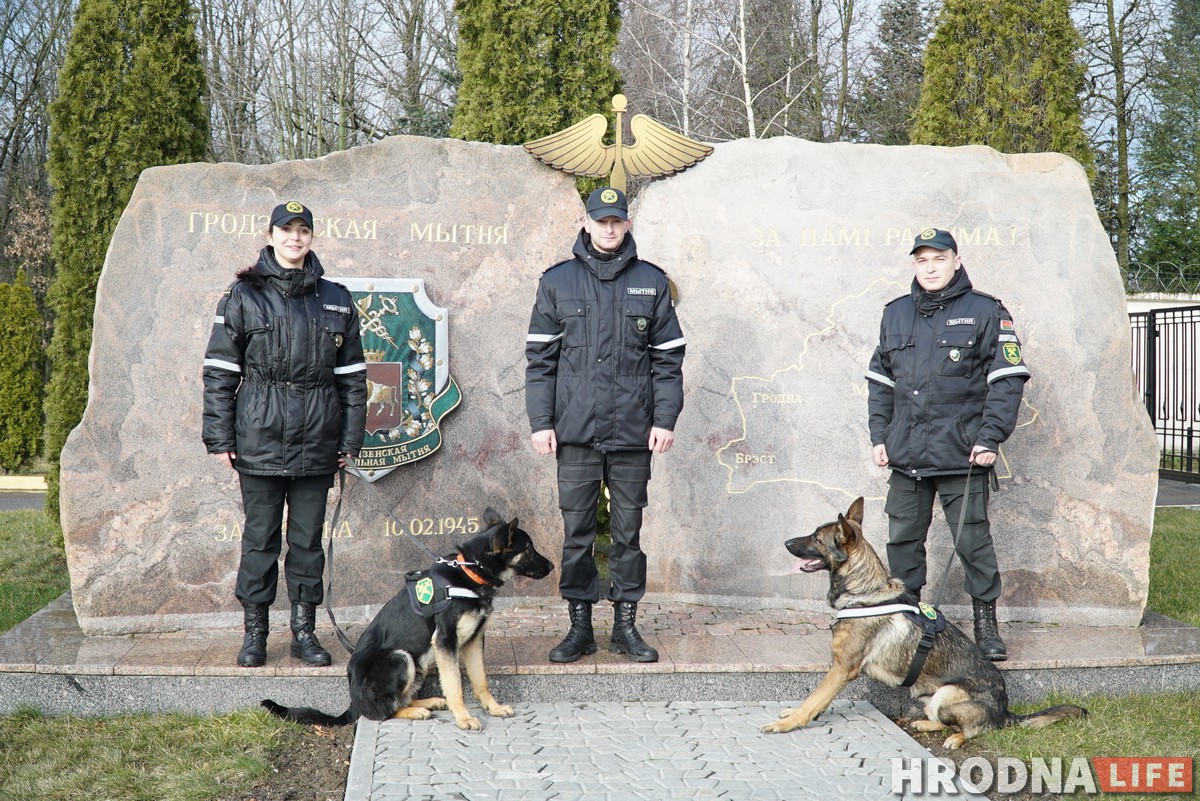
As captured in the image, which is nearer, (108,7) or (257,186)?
(257,186)

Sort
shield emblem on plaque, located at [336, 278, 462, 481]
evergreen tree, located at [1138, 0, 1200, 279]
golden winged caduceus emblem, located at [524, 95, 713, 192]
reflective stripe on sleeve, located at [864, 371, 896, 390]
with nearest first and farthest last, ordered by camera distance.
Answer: reflective stripe on sleeve, located at [864, 371, 896, 390] < shield emblem on plaque, located at [336, 278, 462, 481] < golden winged caduceus emblem, located at [524, 95, 713, 192] < evergreen tree, located at [1138, 0, 1200, 279]

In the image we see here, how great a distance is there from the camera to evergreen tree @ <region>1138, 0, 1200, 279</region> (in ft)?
60.5

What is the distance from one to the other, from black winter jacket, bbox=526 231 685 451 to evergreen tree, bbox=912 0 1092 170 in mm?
4510

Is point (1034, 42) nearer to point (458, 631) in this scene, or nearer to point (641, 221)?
point (641, 221)

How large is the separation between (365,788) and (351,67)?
56.0ft

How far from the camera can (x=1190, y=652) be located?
4777 mm

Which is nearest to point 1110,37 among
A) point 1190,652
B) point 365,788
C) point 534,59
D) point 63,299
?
Answer: point 534,59

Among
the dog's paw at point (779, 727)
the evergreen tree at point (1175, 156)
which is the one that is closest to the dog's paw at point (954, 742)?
the dog's paw at point (779, 727)

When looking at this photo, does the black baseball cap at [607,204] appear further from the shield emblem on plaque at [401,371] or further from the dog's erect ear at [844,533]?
the dog's erect ear at [844,533]

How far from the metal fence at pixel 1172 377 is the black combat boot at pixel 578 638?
11.6 metres

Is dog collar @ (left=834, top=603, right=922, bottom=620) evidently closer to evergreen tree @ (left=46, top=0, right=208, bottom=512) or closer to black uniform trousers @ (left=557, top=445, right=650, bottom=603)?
black uniform trousers @ (left=557, top=445, right=650, bottom=603)

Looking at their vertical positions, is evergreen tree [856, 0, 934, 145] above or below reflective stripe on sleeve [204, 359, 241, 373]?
above

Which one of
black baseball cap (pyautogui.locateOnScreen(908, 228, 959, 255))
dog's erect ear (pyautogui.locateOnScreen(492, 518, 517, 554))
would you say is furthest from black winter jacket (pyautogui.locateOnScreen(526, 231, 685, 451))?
black baseball cap (pyautogui.locateOnScreen(908, 228, 959, 255))

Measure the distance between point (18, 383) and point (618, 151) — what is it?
12.3 metres
